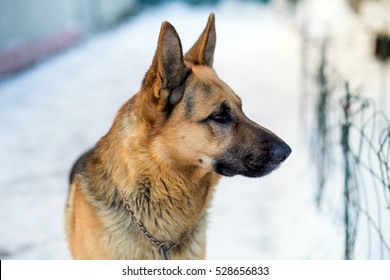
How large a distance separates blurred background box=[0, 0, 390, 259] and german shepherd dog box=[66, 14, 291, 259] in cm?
37

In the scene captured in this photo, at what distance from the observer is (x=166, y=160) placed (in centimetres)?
271

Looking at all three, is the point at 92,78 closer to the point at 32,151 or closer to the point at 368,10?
the point at 32,151

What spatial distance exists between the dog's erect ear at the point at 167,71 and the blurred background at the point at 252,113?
2.53ft

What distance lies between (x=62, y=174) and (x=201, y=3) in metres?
21.2

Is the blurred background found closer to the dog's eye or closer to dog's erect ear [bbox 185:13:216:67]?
the dog's eye

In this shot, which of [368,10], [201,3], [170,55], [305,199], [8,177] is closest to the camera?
[170,55]

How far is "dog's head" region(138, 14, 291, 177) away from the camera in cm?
269

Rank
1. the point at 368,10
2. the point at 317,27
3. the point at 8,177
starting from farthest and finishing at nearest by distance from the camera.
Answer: the point at 317,27 < the point at 368,10 < the point at 8,177

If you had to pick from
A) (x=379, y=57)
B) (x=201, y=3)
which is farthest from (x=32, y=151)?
(x=201, y=3)

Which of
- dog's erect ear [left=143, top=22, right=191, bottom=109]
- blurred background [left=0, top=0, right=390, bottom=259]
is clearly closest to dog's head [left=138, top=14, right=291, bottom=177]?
dog's erect ear [left=143, top=22, right=191, bottom=109]

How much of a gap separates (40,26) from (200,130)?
38.7ft

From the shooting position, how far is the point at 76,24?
52.1 ft

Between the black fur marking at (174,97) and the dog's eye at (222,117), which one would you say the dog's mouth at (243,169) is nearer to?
the dog's eye at (222,117)

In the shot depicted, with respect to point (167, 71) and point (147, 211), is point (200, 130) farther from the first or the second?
point (147, 211)
